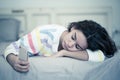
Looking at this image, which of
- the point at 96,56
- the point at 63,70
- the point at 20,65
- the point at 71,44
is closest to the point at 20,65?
the point at 20,65

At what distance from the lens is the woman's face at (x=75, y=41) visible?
3.96 feet

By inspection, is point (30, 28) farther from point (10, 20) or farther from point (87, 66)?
point (87, 66)

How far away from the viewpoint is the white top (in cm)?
116

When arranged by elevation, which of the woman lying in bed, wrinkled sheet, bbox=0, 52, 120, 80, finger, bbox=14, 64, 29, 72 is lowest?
wrinkled sheet, bbox=0, 52, 120, 80

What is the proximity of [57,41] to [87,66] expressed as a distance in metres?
0.29

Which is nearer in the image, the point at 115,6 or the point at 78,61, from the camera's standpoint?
the point at 78,61

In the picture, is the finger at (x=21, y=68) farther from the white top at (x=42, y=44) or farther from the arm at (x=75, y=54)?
the arm at (x=75, y=54)

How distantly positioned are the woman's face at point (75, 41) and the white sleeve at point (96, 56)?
2.1 inches

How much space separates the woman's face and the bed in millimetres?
137

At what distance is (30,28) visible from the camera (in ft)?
8.33

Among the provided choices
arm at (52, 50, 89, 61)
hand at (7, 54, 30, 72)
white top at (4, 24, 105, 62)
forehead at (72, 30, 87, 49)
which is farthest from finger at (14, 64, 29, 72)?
forehead at (72, 30, 87, 49)

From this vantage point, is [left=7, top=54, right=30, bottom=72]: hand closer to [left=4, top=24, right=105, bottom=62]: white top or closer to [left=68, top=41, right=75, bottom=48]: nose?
[left=4, top=24, right=105, bottom=62]: white top

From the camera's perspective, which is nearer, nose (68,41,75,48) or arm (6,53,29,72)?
arm (6,53,29,72)

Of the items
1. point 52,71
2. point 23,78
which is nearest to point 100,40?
point 52,71
